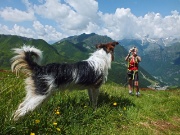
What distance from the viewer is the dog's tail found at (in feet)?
→ 25.6

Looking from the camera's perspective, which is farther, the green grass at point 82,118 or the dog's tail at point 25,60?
the dog's tail at point 25,60

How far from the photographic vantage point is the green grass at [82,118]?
655 cm

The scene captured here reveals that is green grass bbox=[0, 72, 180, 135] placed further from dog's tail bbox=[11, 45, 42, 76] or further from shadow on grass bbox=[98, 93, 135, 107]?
dog's tail bbox=[11, 45, 42, 76]

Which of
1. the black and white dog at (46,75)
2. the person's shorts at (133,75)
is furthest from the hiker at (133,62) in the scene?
the black and white dog at (46,75)

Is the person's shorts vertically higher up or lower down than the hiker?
lower down

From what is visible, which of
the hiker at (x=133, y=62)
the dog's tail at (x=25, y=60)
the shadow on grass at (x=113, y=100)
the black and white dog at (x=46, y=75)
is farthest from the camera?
the hiker at (x=133, y=62)

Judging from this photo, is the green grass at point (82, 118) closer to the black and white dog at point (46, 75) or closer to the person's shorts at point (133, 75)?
the black and white dog at point (46, 75)

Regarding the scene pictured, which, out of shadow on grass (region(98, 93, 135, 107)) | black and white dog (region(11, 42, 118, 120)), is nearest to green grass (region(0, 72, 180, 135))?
shadow on grass (region(98, 93, 135, 107))

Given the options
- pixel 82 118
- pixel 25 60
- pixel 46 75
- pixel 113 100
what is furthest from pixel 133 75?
pixel 25 60

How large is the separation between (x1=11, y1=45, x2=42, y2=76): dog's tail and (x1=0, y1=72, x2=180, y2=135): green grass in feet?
2.09

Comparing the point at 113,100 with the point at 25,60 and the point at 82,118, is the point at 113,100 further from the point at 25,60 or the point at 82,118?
the point at 25,60

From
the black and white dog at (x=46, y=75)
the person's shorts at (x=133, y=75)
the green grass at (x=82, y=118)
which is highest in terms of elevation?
the black and white dog at (x=46, y=75)

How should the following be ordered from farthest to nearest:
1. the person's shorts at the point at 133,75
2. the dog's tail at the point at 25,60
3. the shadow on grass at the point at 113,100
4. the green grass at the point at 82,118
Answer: the person's shorts at the point at 133,75 < the shadow on grass at the point at 113,100 < the dog's tail at the point at 25,60 < the green grass at the point at 82,118

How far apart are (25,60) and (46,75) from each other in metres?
0.85
